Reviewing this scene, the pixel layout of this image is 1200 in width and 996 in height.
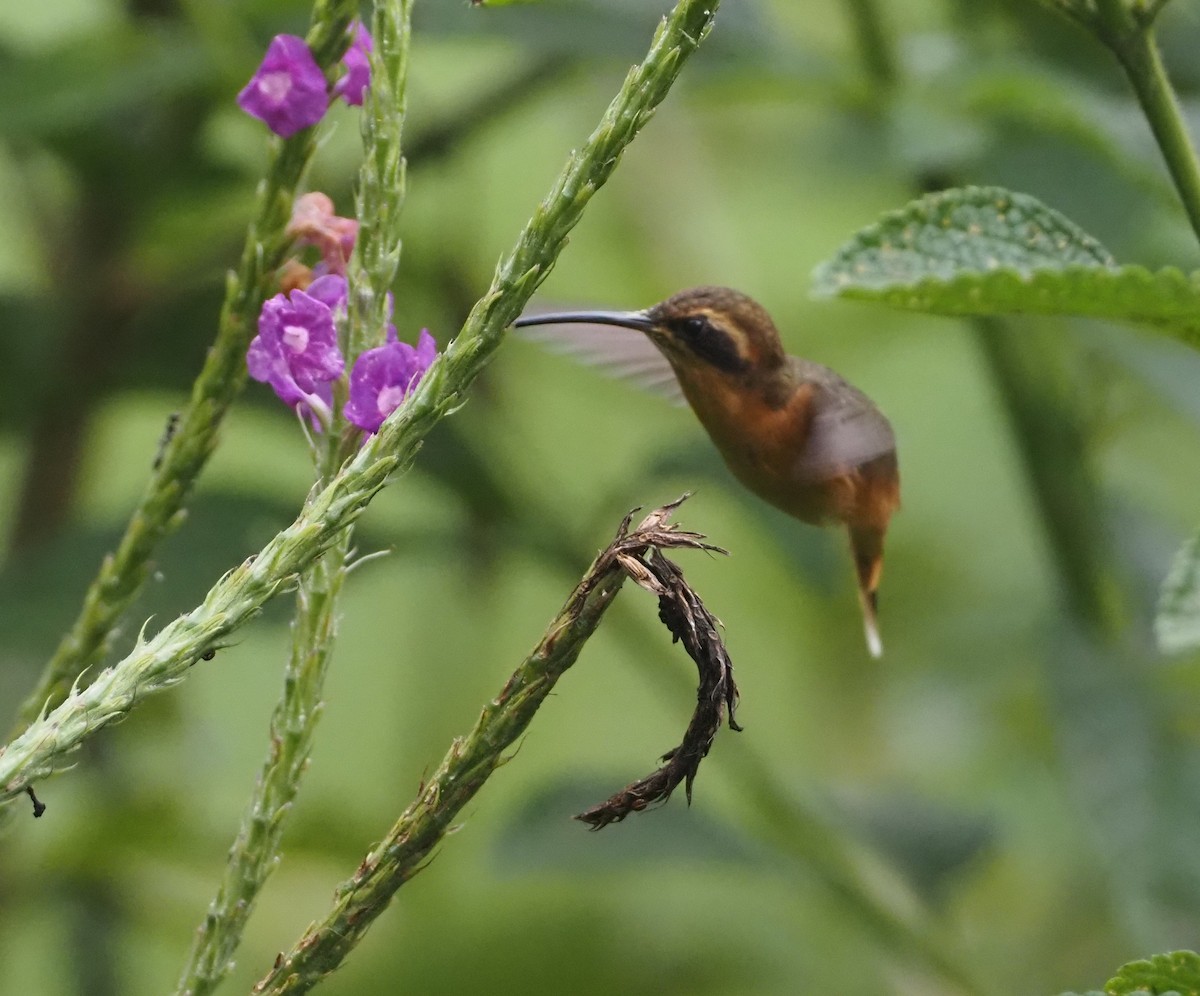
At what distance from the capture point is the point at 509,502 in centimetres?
222

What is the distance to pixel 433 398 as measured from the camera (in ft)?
2.91

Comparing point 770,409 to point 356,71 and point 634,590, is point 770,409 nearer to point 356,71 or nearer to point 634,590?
point 356,71

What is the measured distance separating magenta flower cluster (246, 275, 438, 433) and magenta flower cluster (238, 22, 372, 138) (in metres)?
0.12

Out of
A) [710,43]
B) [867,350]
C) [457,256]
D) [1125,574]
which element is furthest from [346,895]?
[867,350]

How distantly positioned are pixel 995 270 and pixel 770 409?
2.33ft

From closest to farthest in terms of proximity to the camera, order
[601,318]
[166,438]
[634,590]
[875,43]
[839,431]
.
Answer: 1. [166,438]
2. [601,318]
3. [839,431]
4. [875,43]
5. [634,590]

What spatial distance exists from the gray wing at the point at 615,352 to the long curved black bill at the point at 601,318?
0.19 meters

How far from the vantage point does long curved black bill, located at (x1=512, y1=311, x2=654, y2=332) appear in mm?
1403

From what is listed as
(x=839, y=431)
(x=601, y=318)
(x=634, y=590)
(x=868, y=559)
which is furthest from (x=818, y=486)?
(x=634, y=590)

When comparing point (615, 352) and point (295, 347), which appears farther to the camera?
point (615, 352)

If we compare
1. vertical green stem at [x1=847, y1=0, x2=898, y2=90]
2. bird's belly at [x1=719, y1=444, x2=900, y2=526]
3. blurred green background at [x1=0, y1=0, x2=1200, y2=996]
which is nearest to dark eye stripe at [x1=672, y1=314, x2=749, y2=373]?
bird's belly at [x1=719, y1=444, x2=900, y2=526]

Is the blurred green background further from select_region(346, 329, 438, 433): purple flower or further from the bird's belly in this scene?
select_region(346, 329, 438, 433): purple flower

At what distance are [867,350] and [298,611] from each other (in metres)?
2.47

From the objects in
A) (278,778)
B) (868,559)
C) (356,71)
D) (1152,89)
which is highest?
(1152,89)
